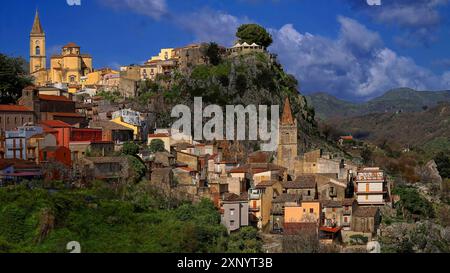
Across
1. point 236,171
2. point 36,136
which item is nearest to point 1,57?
point 36,136

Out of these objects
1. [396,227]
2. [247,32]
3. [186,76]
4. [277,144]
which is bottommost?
[396,227]

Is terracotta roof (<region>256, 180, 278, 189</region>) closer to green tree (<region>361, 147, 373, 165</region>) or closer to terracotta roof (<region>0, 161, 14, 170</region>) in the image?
terracotta roof (<region>0, 161, 14, 170</region>)

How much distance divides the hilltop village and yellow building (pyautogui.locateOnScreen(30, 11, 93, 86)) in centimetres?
1063

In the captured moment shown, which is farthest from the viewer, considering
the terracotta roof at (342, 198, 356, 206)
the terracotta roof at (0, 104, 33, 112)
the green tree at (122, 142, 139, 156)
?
the terracotta roof at (0, 104, 33, 112)

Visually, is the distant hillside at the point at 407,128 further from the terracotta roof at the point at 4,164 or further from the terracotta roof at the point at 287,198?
the terracotta roof at the point at 4,164

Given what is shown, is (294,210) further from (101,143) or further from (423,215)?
(101,143)

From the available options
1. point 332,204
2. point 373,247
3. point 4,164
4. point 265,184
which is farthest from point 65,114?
point 373,247

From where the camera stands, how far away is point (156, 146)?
39188 millimetres

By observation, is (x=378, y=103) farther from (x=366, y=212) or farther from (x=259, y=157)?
(x=366, y=212)

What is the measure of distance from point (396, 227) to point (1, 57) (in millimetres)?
22859

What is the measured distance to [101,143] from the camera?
117 feet

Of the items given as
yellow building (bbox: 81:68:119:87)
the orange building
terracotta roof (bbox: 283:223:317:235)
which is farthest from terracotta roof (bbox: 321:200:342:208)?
yellow building (bbox: 81:68:119:87)

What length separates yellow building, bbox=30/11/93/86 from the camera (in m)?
56.7

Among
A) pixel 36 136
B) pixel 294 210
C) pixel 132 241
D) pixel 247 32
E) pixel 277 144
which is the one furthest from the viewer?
pixel 247 32
